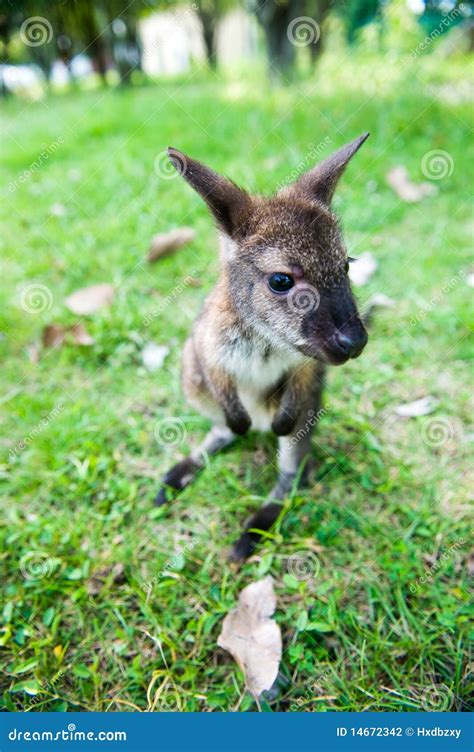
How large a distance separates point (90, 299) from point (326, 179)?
2.04 meters

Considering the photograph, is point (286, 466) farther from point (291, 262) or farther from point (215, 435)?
point (291, 262)

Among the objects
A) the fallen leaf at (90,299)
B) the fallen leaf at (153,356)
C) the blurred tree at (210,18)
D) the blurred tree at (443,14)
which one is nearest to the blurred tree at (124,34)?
the blurred tree at (210,18)

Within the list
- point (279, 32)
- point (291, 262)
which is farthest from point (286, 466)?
point (279, 32)

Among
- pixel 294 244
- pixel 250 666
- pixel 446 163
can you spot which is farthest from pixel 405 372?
pixel 446 163

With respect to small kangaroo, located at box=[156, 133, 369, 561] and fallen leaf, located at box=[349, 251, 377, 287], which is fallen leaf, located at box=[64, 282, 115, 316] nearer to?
small kangaroo, located at box=[156, 133, 369, 561]

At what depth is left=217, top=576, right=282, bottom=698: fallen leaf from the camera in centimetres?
201

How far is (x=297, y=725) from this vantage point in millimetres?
1885

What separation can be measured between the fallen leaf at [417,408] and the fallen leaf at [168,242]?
6.84 ft

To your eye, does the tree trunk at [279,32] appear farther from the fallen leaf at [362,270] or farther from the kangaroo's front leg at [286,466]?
the kangaroo's front leg at [286,466]

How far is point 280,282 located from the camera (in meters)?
2.12

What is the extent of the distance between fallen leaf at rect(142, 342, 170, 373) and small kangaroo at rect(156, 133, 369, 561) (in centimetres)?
62

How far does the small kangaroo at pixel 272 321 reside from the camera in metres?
2.04

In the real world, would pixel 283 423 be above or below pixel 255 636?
above

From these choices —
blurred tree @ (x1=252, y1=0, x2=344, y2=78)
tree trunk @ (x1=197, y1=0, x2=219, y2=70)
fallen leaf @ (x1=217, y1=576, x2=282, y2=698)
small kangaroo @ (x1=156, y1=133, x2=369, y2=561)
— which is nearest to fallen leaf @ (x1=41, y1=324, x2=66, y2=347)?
small kangaroo @ (x1=156, y1=133, x2=369, y2=561)
